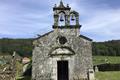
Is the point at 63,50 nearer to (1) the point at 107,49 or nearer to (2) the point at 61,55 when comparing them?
(2) the point at 61,55

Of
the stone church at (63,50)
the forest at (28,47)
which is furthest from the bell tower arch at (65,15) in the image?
the forest at (28,47)

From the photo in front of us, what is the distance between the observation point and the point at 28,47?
2781 inches

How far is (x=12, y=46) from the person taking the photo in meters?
77.7

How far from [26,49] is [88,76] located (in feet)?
157

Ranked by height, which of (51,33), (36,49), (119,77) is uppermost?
(51,33)

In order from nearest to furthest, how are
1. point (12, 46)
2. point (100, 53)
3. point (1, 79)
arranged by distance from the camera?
1. point (1, 79)
2. point (100, 53)
3. point (12, 46)

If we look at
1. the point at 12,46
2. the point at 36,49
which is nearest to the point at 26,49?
the point at 12,46

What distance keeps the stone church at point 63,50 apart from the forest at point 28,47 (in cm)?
3722

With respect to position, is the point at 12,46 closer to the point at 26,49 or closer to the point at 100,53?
the point at 26,49

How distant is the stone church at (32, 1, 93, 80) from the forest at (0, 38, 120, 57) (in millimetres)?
37221

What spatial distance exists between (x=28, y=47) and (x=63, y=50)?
157 feet

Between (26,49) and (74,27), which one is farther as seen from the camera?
(26,49)

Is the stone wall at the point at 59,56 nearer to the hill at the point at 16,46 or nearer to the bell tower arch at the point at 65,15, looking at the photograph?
the bell tower arch at the point at 65,15

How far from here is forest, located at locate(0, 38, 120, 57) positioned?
67.2 metres
